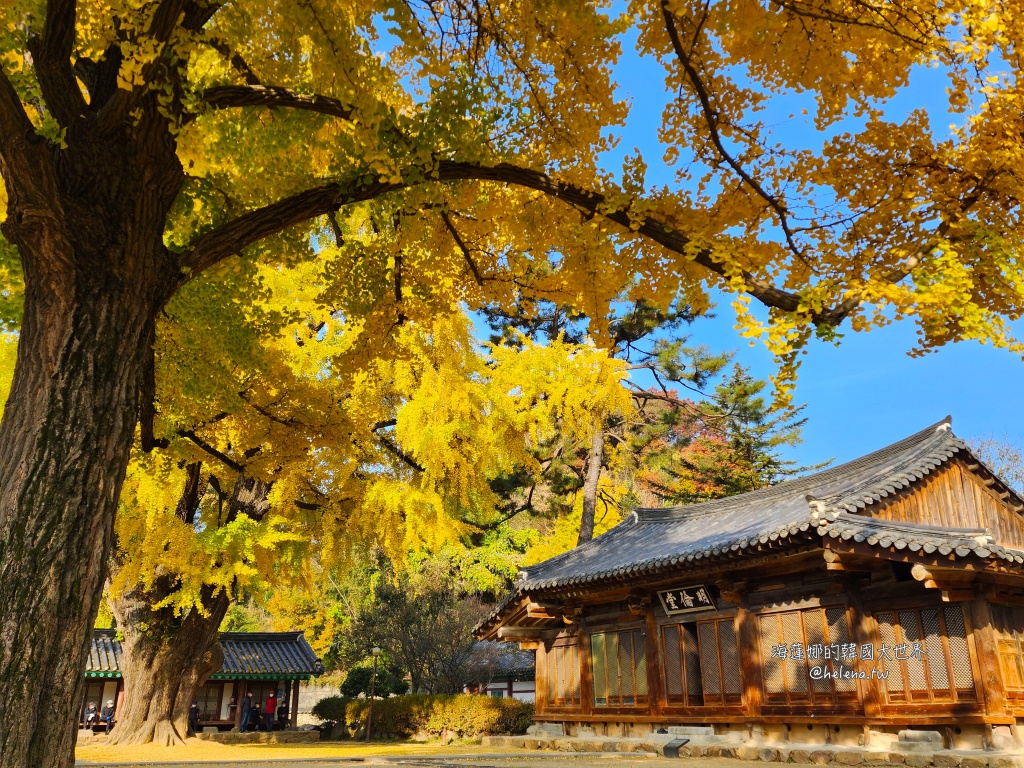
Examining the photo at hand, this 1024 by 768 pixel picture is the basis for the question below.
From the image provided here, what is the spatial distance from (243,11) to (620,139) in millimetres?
2909

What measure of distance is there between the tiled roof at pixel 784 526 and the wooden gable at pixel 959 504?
0.73 feet

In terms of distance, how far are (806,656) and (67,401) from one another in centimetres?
1055

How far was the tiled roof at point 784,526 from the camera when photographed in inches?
375

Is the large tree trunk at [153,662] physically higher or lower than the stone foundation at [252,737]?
higher

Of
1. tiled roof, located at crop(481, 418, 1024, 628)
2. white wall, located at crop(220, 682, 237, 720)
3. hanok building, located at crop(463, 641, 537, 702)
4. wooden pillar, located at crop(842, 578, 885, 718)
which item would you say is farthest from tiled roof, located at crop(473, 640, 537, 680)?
wooden pillar, located at crop(842, 578, 885, 718)

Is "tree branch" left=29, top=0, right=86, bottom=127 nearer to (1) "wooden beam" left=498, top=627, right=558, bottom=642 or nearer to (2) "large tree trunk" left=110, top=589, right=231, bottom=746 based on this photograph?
(2) "large tree trunk" left=110, top=589, right=231, bottom=746

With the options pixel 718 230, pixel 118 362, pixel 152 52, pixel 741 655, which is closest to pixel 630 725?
pixel 741 655

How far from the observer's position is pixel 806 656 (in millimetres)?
10969

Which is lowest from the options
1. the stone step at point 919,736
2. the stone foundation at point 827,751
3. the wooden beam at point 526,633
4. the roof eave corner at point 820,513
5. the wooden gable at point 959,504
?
the stone foundation at point 827,751

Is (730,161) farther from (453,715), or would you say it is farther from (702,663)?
→ (453,715)

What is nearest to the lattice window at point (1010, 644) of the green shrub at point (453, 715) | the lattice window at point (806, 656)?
the lattice window at point (806, 656)

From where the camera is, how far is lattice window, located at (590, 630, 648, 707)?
13.6 metres

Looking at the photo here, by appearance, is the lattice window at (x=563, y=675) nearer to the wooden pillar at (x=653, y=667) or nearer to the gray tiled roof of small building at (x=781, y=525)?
the gray tiled roof of small building at (x=781, y=525)

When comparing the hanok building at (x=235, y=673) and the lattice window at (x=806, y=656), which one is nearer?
the lattice window at (x=806, y=656)
